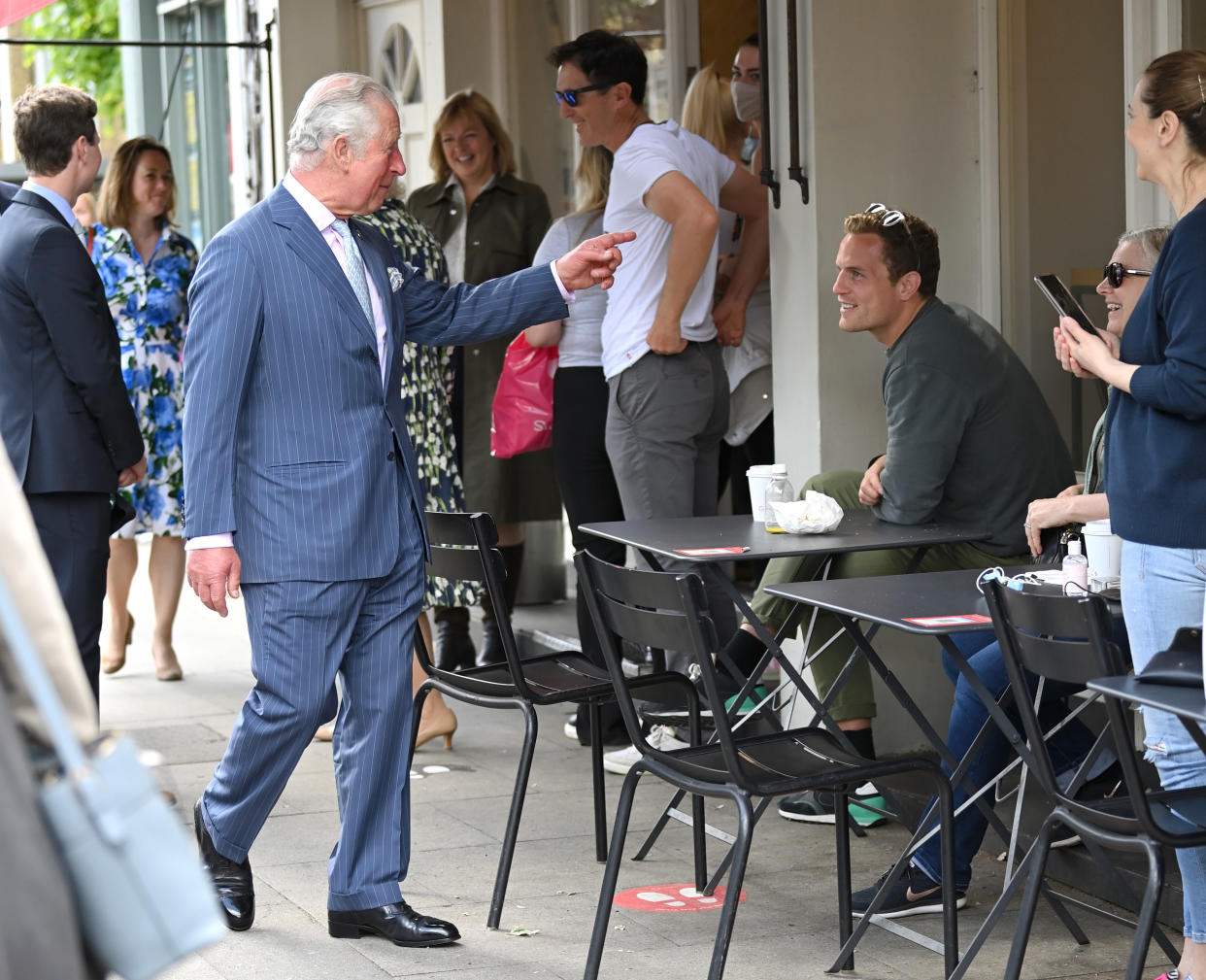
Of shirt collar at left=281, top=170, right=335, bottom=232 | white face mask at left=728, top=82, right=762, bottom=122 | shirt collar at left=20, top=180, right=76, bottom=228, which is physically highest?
white face mask at left=728, top=82, right=762, bottom=122

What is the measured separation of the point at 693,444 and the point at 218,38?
26.8 feet

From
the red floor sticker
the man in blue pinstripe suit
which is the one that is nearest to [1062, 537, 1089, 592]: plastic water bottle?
the red floor sticker

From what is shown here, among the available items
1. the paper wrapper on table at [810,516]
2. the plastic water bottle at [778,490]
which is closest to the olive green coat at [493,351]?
the plastic water bottle at [778,490]

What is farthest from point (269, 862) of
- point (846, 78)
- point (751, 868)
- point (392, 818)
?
point (846, 78)

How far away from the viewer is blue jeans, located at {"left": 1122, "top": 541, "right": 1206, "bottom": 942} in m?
3.04

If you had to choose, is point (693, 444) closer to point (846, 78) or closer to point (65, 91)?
point (846, 78)

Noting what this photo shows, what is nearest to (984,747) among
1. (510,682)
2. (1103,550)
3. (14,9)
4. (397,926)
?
(1103,550)

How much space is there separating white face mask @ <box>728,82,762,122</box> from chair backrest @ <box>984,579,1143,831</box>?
3530 millimetres

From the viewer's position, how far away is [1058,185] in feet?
17.3

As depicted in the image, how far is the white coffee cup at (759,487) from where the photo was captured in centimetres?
454

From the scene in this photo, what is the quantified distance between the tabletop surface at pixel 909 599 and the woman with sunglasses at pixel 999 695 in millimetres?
202

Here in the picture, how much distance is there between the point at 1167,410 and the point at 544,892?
78.7 inches

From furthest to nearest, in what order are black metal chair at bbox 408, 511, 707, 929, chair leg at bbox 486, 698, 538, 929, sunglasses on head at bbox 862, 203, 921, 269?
1. sunglasses on head at bbox 862, 203, 921, 269
2. black metal chair at bbox 408, 511, 707, 929
3. chair leg at bbox 486, 698, 538, 929

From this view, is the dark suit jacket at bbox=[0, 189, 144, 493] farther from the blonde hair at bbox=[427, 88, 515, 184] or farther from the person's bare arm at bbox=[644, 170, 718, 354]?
the blonde hair at bbox=[427, 88, 515, 184]
